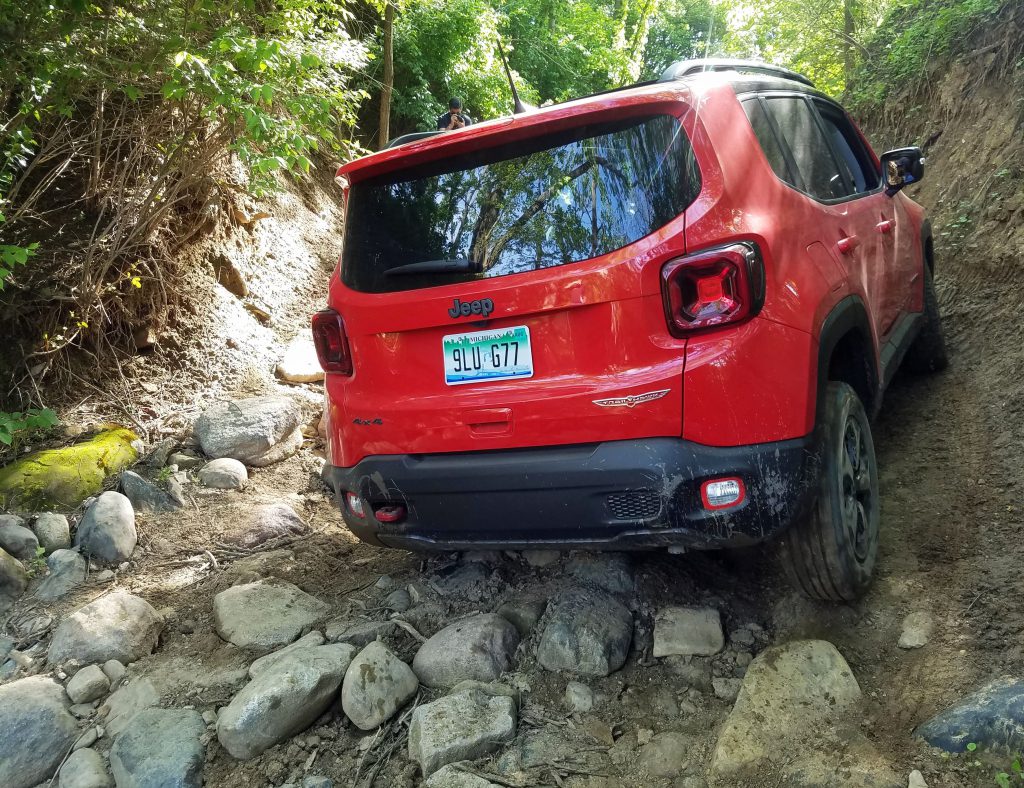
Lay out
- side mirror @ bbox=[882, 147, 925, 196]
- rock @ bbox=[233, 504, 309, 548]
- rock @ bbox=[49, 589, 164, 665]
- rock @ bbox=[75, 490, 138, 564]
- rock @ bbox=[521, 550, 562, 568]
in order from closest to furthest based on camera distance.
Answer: rock @ bbox=[49, 589, 164, 665]
rock @ bbox=[521, 550, 562, 568]
side mirror @ bbox=[882, 147, 925, 196]
rock @ bbox=[75, 490, 138, 564]
rock @ bbox=[233, 504, 309, 548]

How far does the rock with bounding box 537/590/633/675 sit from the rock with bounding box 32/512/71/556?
2.77 m

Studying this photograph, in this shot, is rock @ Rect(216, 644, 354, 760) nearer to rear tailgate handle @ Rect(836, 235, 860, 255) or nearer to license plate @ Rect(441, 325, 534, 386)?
license plate @ Rect(441, 325, 534, 386)

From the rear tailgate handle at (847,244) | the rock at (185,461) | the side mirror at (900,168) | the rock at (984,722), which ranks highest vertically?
the side mirror at (900,168)

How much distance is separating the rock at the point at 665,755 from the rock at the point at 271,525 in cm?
254

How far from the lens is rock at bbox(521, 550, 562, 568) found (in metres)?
3.35

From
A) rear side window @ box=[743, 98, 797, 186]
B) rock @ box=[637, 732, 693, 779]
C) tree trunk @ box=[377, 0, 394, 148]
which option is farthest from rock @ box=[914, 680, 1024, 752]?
tree trunk @ box=[377, 0, 394, 148]

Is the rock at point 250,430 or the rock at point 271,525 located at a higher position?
the rock at point 250,430

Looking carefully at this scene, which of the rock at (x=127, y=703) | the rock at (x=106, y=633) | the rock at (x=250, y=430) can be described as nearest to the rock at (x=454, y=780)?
the rock at (x=127, y=703)

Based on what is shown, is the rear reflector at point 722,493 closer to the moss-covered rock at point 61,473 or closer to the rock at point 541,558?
the rock at point 541,558

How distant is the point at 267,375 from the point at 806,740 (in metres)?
5.01

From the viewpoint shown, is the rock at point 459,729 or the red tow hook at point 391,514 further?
the red tow hook at point 391,514

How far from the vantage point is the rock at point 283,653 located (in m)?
2.85

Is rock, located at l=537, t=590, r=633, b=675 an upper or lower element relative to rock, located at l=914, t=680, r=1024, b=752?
lower

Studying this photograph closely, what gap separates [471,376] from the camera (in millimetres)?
2525
